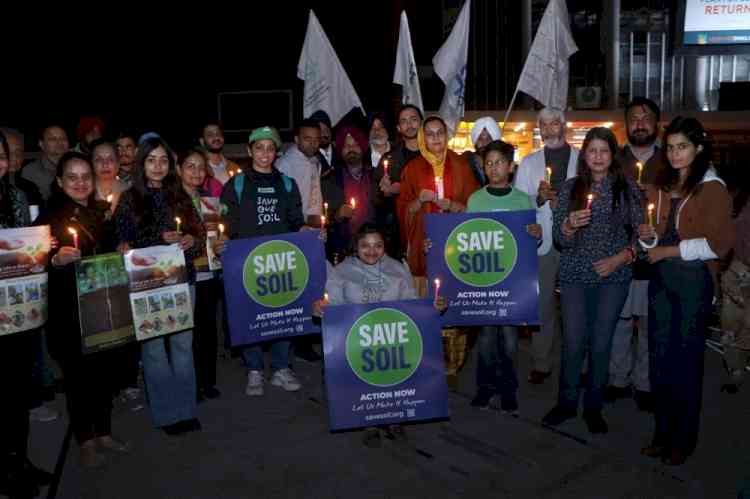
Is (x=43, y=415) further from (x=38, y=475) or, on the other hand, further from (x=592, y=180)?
(x=592, y=180)

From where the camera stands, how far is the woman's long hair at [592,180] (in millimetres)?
4238

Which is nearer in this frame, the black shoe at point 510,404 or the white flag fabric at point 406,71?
the black shoe at point 510,404

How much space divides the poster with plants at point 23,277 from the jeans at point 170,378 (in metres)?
0.82

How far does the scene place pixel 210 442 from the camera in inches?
174

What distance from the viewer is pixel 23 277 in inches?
143

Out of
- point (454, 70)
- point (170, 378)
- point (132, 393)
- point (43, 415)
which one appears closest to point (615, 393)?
point (170, 378)

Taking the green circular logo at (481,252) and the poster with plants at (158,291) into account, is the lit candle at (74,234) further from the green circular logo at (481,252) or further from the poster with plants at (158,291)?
the green circular logo at (481,252)

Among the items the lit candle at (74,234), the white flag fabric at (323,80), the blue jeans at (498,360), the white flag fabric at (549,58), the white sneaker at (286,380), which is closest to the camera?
the lit candle at (74,234)

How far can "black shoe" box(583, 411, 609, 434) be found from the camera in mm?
4395

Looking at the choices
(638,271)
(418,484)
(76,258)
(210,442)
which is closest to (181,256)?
(76,258)

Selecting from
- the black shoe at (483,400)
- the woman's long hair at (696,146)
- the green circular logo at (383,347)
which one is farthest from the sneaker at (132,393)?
the woman's long hair at (696,146)

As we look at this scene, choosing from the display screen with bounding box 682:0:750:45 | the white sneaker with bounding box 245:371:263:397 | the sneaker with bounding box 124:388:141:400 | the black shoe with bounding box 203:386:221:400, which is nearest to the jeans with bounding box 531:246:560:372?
the white sneaker with bounding box 245:371:263:397

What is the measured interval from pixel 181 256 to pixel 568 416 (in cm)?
279

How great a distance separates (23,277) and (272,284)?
1721mm
